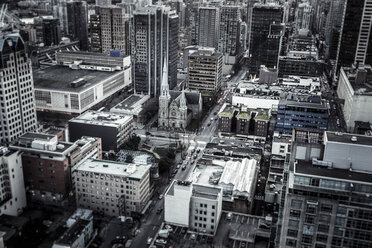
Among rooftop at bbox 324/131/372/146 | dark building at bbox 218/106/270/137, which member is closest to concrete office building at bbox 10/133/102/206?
dark building at bbox 218/106/270/137

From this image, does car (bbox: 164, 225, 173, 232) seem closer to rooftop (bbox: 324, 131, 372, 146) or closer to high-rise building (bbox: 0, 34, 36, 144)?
rooftop (bbox: 324, 131, 372, 146)

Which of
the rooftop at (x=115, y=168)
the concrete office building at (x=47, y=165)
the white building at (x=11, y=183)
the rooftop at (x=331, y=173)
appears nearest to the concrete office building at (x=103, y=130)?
the concrete office building at (x=47, y=165)

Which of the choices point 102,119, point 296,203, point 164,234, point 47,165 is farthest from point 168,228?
point 102,119

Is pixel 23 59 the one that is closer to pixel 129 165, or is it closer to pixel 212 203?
pixel 129 165

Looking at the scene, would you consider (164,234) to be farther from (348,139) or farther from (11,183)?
(11,183)

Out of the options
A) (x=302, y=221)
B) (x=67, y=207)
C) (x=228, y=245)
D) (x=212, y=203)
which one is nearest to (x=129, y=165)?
(x=67, y=207)

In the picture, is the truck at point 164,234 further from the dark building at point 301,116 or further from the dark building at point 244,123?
the dark building at point 301,116
